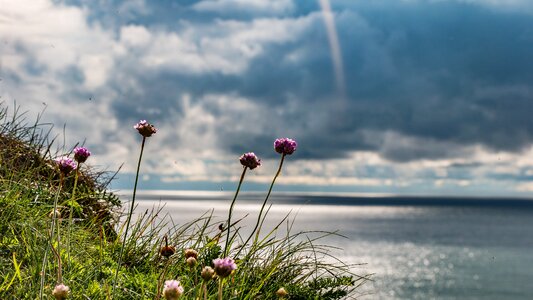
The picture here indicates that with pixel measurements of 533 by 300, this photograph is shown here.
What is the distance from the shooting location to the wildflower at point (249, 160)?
5199mm

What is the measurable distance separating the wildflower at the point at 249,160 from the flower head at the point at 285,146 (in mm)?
381

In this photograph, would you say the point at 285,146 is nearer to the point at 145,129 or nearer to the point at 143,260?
the point at 145,129

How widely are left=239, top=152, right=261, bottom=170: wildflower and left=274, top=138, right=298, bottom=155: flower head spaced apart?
381 mm

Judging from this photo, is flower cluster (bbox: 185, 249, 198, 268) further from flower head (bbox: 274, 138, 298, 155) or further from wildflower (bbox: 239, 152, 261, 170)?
flower head (bbox: 274, 138, 298, 155)

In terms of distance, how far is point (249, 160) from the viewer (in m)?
5.20

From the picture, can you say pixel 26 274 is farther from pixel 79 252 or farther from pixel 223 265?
pixel 223 265

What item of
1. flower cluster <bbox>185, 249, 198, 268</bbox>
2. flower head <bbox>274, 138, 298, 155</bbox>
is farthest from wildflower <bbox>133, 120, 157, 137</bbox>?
flower head <bbox>274, 138, 298, 155</bbox>

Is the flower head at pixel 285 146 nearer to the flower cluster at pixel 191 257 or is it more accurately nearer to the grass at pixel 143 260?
the grass at pixel 143 260

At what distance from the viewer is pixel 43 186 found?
7.84 meters

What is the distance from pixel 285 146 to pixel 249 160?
47 centimetres

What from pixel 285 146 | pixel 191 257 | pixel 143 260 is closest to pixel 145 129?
pixel 191 257

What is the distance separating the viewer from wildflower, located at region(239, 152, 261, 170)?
5.20 meters

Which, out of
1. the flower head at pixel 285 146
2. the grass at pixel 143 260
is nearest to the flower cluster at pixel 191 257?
the grass at pixel 143 260

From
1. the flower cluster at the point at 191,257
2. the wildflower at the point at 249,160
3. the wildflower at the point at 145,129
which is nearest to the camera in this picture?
the flower cluster at the point at 191,257
